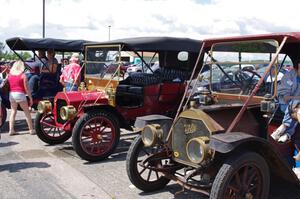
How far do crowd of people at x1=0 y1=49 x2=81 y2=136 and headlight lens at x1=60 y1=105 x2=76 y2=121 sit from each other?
1609 millimetres

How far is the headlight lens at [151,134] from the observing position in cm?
392

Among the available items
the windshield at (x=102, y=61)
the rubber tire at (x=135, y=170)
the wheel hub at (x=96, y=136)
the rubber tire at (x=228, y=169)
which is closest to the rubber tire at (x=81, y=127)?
the wheel hub at (x=96, y=136)

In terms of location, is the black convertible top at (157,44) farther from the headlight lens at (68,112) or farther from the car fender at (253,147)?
the car fender at (253,147)

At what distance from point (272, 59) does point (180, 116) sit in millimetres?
1075

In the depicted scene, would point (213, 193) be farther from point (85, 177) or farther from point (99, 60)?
point (99, 60)

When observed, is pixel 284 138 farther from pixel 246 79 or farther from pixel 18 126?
pixel 18 126

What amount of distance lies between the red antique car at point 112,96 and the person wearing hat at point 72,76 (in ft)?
1.29

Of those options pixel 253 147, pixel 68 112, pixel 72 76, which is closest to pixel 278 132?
pixel 253 147

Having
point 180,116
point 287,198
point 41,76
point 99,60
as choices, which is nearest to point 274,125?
point 287,198

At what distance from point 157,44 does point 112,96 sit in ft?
3.58

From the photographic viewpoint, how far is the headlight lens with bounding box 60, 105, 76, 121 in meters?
5.71

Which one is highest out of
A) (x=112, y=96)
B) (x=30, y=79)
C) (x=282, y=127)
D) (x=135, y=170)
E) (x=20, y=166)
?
(x=30, y=79)

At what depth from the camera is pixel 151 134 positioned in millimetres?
3949

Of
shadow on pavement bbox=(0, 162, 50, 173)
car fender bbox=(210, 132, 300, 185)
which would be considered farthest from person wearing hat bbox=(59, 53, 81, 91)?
car fender bbox=(210, 132, 300, 185)
